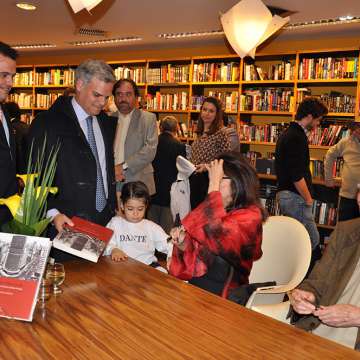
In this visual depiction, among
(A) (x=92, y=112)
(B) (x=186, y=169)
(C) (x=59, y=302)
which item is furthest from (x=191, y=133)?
(C) (x=59, y=302)

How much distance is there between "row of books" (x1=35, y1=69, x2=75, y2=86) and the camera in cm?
873

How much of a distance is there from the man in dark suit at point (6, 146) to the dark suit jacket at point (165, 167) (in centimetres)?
270

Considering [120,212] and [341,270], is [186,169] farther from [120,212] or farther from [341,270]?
[341,270]

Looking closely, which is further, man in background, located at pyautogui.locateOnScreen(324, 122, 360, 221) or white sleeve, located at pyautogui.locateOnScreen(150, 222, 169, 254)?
man in background, located at pyautogui.locateOnScreen(324, 122, 360, 221)

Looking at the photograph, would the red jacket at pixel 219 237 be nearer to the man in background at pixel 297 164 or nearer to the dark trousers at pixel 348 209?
the man in background at pixel 297 164

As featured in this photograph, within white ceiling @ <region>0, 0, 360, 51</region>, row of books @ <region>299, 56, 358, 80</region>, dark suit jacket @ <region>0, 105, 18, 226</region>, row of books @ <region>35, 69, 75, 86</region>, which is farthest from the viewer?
row of books @ <region>35, 69, 75, 86</region>

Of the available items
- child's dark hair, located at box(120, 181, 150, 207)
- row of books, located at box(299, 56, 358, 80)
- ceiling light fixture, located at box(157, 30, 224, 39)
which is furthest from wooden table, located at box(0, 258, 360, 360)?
ceiling light fixture, located at box(157, 30, 224, 39)

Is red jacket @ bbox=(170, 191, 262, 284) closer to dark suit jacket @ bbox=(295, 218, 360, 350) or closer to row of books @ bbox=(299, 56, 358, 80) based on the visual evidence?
dark suit jacket @ bbox=(295, 218, 360, 350)

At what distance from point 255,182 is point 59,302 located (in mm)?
1011

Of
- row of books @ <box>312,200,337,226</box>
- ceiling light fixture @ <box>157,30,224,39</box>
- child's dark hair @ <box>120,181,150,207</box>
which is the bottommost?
row of books @ <box>312,200,337,226</box>

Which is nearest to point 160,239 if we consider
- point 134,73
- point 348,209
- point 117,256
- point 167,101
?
point 117,256

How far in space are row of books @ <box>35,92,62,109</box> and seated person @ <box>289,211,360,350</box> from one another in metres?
7.93

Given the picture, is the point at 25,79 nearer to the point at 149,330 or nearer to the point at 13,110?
the point at 13,110

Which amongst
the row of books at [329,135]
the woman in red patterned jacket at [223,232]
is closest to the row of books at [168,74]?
the row of books at [329,135]
